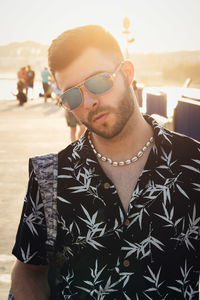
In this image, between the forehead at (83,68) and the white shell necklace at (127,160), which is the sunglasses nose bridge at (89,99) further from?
the white shell necklace at (127,160)

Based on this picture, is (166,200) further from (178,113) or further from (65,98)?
(178,113)

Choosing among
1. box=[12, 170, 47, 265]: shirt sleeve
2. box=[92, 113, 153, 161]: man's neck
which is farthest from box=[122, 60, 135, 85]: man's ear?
box=[12, 170, 47, 265]: shirt sleeve

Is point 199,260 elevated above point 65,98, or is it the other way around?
point 65,98

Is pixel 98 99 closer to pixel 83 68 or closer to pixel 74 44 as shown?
pixel 83 68

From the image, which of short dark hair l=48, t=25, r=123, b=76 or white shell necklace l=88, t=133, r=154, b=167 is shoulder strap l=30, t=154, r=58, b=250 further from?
short dark hair l=48, t=25, r=123, b=76

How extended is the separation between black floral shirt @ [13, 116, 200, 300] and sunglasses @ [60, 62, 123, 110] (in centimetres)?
31

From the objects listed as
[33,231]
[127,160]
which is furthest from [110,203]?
[33,231]

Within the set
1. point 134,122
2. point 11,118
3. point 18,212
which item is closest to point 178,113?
point 18,212

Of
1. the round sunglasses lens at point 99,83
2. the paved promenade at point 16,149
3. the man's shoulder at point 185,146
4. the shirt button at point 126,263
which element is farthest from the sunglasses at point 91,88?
the paved promenade at point 16,149

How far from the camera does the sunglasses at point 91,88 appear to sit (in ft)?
5.93

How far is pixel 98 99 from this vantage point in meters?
1.86

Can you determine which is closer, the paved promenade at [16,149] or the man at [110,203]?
the man at [110,203]

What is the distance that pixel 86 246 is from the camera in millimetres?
1694

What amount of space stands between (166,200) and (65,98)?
0.61 m
